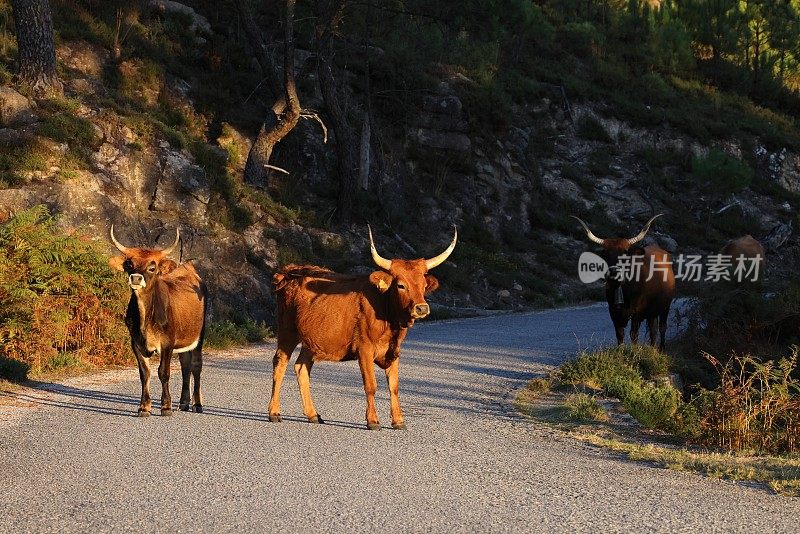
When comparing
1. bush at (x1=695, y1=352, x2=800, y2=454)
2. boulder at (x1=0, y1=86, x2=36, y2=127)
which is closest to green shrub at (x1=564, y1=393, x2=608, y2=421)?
bush at (x1=695, y1=352, x2=800, y2=454)

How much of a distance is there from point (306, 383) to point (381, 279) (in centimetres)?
140

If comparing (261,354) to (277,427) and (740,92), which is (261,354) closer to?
(277,427)

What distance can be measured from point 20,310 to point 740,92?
57.9m

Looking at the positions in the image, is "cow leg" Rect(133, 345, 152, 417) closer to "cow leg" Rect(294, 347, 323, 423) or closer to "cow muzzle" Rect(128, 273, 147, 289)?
"cow muzzle" Rect(128, 273, 147, 289)

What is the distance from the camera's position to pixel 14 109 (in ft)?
70.0

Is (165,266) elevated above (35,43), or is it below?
below

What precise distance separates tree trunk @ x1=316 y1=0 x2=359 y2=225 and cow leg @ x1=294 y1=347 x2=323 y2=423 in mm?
19476

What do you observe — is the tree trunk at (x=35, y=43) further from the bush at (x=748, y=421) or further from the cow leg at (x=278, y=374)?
the bush at (x=748, y=421)

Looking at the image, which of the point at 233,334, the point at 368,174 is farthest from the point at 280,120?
the point at 233,334

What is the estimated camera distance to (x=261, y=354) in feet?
54.9

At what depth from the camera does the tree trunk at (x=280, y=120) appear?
26.8 metres

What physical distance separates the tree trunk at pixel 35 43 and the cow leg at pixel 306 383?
15.1 m

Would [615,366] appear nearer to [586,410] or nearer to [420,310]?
[586,410]

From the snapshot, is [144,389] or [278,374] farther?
[144,389]
